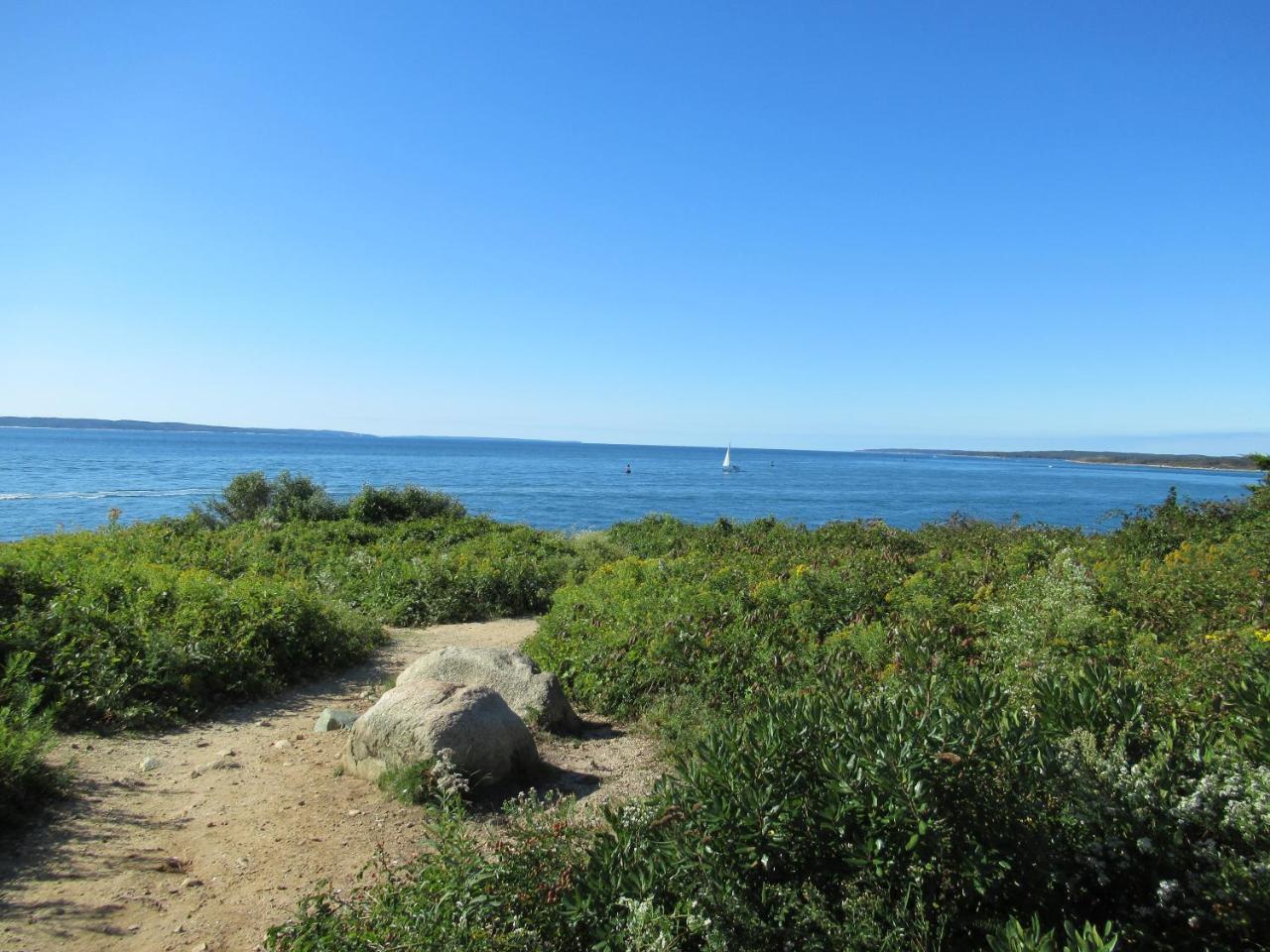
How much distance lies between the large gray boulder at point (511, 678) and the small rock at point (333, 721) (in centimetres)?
84

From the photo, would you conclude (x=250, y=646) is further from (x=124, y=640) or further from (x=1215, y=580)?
(x=1215, y=580)

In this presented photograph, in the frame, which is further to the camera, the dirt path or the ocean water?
the ocean water

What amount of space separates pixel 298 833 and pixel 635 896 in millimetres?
3457

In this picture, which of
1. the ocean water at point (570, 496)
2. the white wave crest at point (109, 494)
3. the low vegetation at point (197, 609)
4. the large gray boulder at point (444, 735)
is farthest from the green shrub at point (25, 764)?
the white wave crest at point (109, 494)

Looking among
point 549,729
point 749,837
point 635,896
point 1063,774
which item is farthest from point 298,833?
point 1063,774

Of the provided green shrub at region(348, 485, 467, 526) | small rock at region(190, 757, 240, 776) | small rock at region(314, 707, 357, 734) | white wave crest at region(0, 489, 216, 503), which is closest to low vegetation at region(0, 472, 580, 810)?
small rock at region(190, 757, 240, 776)

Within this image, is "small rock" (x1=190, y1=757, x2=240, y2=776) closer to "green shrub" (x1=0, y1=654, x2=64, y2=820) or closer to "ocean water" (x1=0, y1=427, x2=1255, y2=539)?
"green shrub" (x1=0, y1=654, x2=64, y2=820)

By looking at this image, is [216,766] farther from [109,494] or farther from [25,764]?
[109,494]

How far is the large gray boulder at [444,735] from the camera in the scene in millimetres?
5910

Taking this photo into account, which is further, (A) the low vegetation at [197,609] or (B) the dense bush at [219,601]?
(B) the dense bush at [219,601]

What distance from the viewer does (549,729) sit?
736cm

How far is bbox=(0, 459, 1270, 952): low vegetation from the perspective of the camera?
290 centimetres

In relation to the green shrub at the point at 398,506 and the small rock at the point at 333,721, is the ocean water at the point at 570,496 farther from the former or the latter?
the small rock at the point at 333,721

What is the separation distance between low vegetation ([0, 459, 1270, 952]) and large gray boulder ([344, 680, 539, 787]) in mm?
310
